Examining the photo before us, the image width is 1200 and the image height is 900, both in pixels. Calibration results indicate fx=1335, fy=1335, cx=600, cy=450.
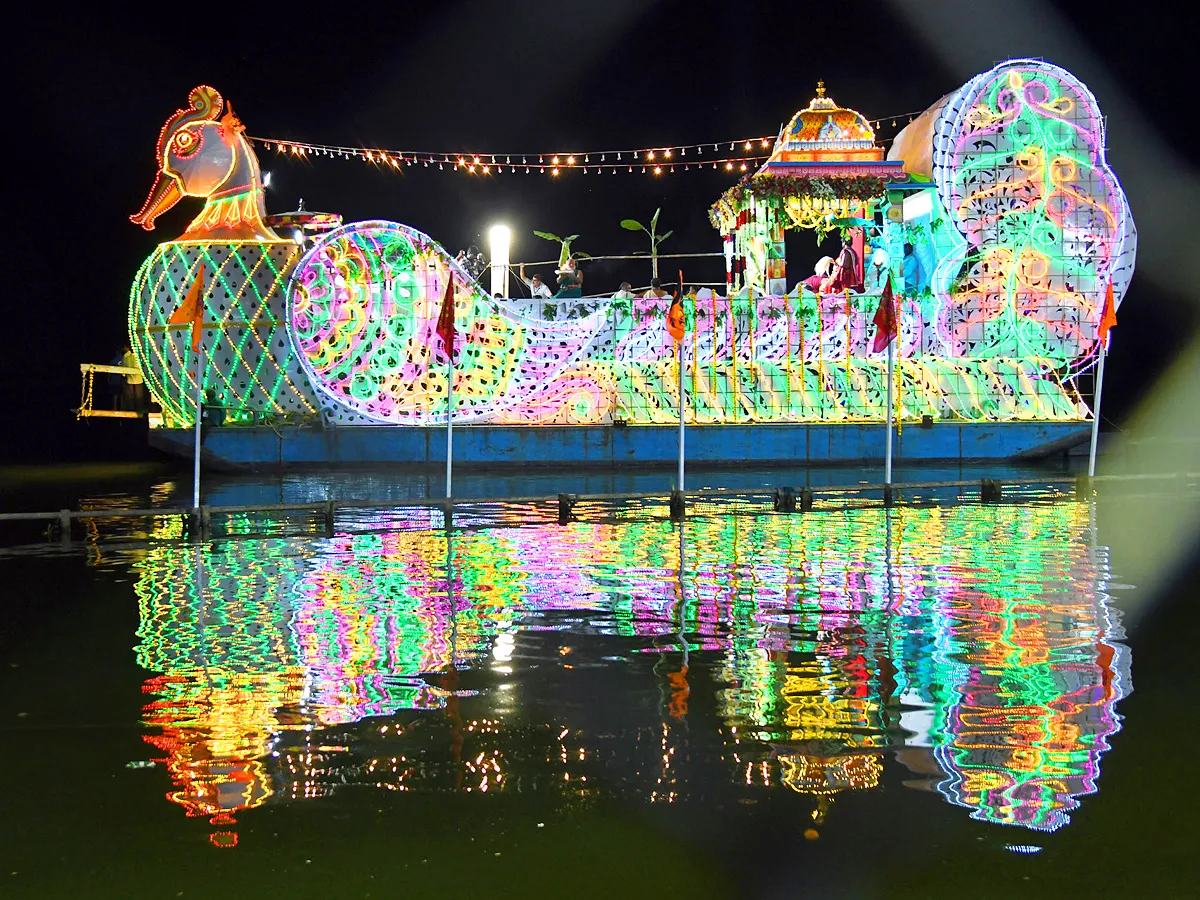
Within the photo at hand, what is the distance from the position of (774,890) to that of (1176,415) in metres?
60.5

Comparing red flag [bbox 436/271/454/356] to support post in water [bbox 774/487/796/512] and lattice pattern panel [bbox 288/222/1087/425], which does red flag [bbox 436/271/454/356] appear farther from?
lattice pattern panel [bbox 288/222/1087/425]

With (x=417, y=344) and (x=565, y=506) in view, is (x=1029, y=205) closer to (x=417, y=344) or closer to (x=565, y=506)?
(x=417, y=344)

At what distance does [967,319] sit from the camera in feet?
112

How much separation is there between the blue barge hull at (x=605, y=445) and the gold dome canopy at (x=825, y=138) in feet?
22.4

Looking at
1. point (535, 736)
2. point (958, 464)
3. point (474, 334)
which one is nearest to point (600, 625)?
point (535, 736)

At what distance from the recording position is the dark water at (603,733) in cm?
578

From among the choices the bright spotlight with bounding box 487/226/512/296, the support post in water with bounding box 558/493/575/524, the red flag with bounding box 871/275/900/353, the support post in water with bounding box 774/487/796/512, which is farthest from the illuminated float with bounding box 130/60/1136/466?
the support post in water with bounding box 558/493/575/524

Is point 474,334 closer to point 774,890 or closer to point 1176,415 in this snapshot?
point 774,890

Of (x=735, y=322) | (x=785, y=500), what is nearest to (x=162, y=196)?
(x=735, y=322)

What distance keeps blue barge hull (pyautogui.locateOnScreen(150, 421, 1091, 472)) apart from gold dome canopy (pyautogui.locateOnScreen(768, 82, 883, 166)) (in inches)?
268

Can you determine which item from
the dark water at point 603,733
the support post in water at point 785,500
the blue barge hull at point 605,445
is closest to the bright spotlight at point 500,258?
the blue barge hull at point 605,445

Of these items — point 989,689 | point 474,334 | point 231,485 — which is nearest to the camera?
point 989,689

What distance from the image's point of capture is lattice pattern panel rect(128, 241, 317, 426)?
31.6 metres

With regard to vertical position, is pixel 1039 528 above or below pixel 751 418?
below
